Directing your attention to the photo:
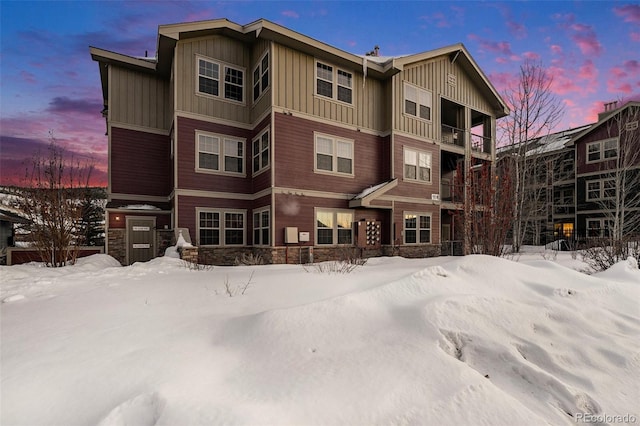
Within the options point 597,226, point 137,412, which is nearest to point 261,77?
point 137,412

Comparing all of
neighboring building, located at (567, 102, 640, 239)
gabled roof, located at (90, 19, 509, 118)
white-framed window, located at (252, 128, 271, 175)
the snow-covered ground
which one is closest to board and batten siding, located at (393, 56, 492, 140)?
gabled roof, located at (90, 19, 509, 118)

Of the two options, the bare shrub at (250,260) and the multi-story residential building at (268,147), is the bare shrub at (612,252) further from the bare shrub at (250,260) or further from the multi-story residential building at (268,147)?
the bare shrub at (250,260)

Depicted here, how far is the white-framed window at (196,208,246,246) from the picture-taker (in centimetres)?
1344

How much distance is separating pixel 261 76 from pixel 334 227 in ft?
24.5

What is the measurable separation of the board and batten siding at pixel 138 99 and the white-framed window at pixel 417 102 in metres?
12.2

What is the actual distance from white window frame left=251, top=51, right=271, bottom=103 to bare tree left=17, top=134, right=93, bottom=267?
8051 millimetres

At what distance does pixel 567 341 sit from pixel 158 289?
6765mm

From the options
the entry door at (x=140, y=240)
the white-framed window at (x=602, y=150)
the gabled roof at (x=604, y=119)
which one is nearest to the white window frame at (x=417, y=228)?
the entry door at (x=140, y=240)

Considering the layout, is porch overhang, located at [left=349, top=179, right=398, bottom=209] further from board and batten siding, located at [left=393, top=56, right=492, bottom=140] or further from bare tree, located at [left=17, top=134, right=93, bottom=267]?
bare tree, located at [left=17, top=134, right=93, bottom=267]

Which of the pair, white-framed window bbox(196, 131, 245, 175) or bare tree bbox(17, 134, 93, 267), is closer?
bare tree bbox(17, 134, 93, 267)

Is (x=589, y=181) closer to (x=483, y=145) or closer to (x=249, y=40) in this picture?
(x=483, y=145)

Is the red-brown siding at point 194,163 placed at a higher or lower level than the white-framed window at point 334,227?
higher

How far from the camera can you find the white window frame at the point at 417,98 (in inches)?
628

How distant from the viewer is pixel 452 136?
19.3 m
